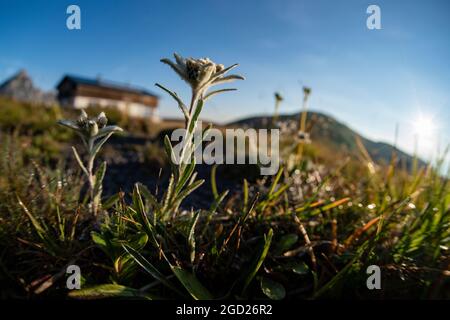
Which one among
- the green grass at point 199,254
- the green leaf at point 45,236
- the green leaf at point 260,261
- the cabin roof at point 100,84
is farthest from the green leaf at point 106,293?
the cabin roof at point 100,84

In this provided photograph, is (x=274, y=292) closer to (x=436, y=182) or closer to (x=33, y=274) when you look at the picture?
(x=33, y=274)

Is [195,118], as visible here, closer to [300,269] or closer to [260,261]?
[260,261]

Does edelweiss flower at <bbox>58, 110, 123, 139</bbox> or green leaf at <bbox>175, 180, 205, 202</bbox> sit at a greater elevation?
edelweiss flower at <bbox>58, 110, 123, 139</bbox>

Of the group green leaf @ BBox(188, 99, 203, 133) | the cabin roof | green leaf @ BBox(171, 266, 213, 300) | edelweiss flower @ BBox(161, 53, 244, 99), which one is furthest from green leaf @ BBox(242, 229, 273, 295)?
the cabin roof

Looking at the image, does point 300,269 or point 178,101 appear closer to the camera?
point 178,101

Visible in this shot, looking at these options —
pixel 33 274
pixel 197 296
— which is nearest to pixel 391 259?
pixel 197 296

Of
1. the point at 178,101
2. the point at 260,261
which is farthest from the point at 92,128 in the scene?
the point at 260,261

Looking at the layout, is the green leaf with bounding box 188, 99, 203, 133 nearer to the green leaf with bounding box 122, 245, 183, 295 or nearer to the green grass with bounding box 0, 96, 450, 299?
the green grass with bounding box 0, 96, 450, 299
